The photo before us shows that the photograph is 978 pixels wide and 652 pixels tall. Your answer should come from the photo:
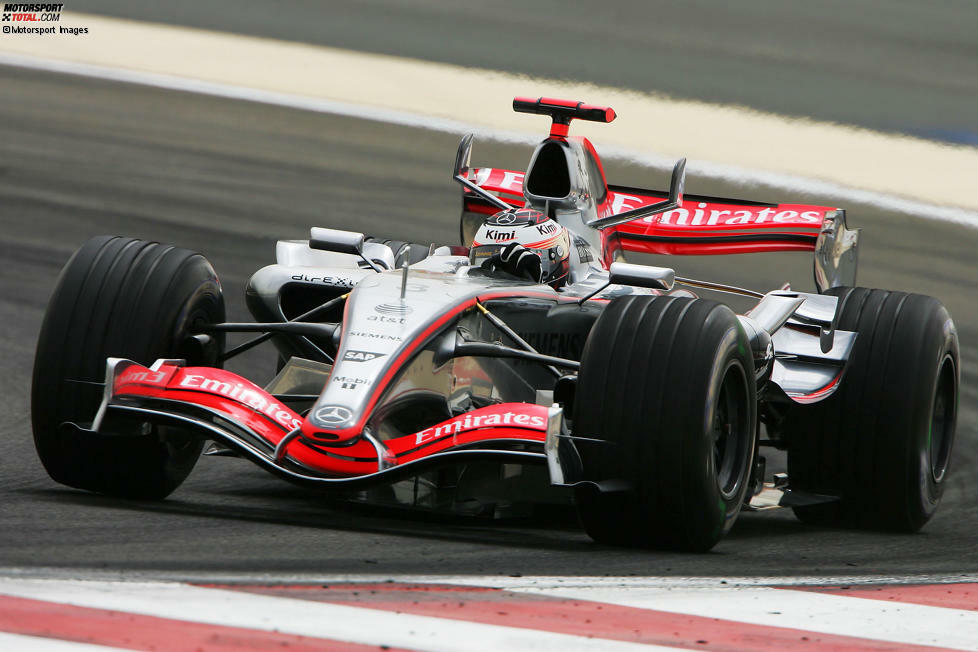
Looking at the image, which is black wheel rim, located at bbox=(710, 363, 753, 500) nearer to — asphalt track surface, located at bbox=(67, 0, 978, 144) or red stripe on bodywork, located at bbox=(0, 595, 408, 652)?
red stripe on bodywork, located at bbox=(0, 595, 408, 652)

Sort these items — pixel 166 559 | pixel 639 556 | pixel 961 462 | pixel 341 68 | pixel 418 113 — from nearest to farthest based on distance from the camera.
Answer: pixel 166 559, pixel 639 556, pixel 961 462, pixel 418 113, pixel 341 68

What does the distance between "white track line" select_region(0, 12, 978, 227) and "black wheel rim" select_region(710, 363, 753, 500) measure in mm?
11333

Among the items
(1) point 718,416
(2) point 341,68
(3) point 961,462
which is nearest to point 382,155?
(2) point 341,68

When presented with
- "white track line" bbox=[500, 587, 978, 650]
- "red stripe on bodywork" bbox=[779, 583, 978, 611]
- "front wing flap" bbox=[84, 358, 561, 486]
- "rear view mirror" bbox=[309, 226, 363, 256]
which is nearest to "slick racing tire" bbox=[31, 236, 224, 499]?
"front wing flap" bbox=[84, 358, 561, 486]

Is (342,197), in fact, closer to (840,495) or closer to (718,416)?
(840,495)

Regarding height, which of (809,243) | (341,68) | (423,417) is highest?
(341,68)

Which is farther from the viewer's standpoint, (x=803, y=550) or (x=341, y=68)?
(x=341, y=68)

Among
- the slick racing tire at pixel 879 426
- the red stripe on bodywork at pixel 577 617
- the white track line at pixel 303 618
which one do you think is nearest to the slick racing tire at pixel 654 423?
the red stripe on bodywork at pixel 577 617

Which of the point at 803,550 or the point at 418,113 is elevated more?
the point at 418,113

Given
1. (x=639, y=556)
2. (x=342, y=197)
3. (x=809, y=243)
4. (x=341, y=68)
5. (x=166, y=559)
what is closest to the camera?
(x=166, y=559)

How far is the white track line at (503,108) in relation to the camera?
17500 millimetres

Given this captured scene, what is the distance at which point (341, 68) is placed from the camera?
23.0 metres

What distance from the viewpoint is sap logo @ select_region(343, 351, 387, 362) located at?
20.4 ft

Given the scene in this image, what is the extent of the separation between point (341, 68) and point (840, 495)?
16264 mm
